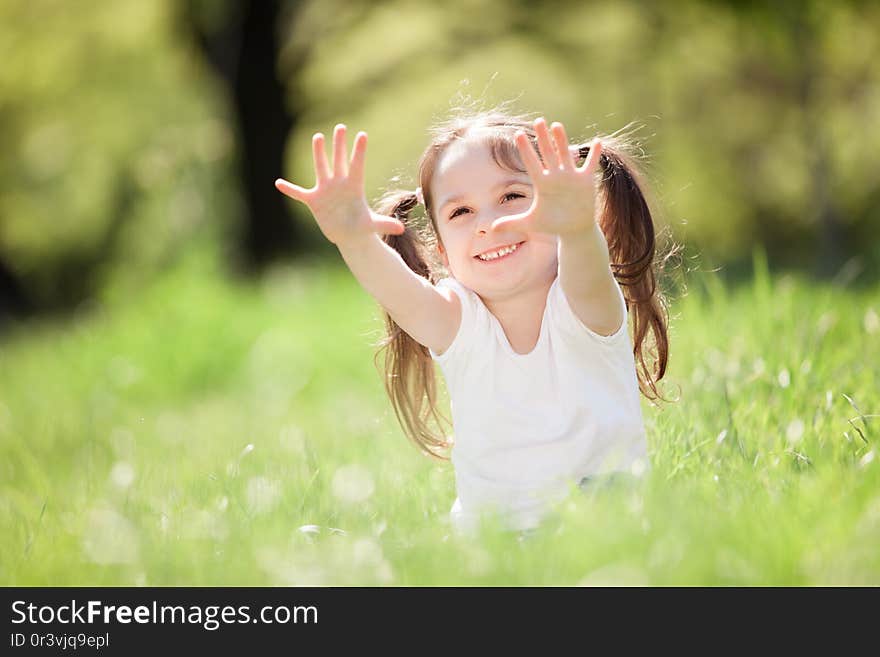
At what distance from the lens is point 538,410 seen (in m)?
2.39

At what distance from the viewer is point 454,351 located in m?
2.45

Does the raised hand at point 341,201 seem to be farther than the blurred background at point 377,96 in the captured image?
No

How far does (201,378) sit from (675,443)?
4910 mm

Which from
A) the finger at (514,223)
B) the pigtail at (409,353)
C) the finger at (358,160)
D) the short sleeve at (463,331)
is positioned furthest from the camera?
the pigtail at (409,353)

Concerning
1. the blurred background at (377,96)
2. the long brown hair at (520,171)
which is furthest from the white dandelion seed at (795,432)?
the blurred background at (377,96)

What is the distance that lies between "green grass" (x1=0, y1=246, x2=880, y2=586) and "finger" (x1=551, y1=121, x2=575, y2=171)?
0.66 meters

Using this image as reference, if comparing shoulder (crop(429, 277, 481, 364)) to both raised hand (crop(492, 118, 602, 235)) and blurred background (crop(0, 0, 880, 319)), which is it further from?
blurred background (crop(0, 0, 880, 319))

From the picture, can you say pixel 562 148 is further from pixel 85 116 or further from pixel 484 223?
pixel 85 116

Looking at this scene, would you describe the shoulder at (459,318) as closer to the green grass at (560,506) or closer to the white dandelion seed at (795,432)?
the green grass at (560,506)

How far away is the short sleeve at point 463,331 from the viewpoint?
2.44 m

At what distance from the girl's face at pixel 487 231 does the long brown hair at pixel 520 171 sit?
5cm

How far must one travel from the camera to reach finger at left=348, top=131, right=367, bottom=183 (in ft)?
7.32

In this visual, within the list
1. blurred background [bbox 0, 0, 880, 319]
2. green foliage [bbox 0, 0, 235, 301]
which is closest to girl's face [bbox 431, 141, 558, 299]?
blurred background [bbox 0, 0, 880, 319]

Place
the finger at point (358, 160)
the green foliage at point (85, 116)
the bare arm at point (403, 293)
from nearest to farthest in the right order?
the finger at point (358, 160)
the bare arm at point (403, 293)
the green foliage at point (85, 116)
